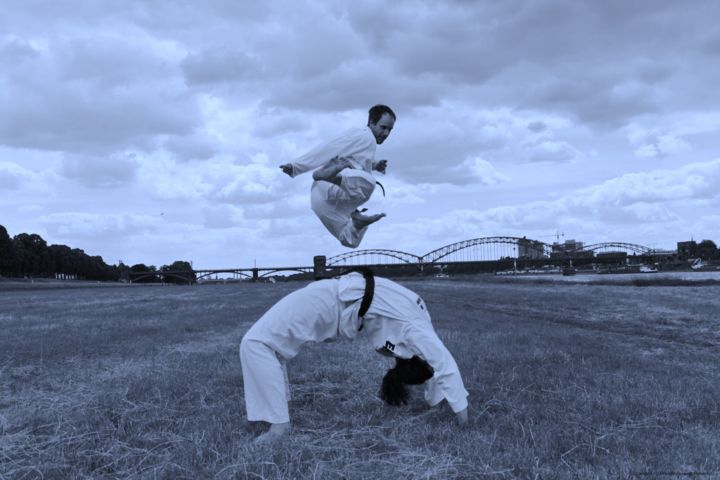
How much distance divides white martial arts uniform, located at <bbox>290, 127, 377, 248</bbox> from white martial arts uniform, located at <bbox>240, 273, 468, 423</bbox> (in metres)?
0.98

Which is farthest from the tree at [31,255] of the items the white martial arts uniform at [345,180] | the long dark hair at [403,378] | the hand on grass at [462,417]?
the hand on grass at [462,417]

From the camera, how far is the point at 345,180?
601cm

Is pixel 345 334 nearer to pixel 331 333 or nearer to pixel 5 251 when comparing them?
pixel 331 333

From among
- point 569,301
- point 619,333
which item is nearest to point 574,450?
point 619,333

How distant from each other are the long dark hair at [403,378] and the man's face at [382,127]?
7.32 feet

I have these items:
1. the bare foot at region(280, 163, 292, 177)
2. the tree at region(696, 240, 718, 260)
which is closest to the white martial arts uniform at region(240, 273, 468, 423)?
the bare foot at region(280, 163, 292, 177)

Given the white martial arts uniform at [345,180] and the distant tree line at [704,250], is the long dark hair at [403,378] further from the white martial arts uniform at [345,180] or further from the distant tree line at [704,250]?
the distant tree line at [704,250]

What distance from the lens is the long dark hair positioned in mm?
5574

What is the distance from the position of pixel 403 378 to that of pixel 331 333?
2.65ft

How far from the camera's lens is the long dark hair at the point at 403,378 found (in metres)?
5.57

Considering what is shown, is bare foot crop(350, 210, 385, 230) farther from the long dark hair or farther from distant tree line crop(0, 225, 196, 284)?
distant tree line crop(0, 225, 196, 284)

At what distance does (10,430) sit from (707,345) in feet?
39.8

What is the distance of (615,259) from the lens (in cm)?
15875

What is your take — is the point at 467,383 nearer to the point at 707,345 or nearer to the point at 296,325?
the point at 296,325
